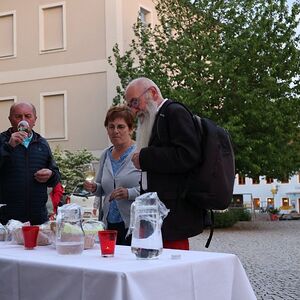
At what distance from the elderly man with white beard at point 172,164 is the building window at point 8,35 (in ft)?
74.6

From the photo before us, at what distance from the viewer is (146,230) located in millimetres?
2695

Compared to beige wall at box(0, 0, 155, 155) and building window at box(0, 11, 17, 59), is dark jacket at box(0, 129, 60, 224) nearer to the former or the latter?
beige wall at box(0, 0, 155, 155)

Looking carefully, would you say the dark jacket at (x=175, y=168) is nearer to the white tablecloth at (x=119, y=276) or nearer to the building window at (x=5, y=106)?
the white tablecloth at (x=119, y=276)

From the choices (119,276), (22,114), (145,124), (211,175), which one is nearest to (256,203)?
(22,114)

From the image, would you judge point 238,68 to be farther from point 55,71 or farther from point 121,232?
point 121,232

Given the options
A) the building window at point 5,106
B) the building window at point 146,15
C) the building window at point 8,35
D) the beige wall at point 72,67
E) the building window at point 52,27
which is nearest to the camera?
the beige wall at point 72,67

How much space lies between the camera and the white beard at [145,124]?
3621 mm

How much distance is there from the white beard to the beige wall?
19954 millimetres

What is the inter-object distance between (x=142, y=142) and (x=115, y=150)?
2.27ft

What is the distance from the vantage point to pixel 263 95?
2095 centimetres

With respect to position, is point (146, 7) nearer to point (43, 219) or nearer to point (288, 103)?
point (288, 103)

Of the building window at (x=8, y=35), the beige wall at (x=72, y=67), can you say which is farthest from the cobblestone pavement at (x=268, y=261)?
the building window at (x=8, y=35)

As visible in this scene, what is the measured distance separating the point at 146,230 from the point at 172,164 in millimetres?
730

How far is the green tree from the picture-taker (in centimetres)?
2047
